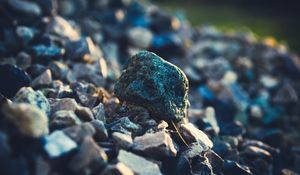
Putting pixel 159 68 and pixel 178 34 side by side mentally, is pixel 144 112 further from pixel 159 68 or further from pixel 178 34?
pixel 178 34

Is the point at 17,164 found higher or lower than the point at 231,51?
lower

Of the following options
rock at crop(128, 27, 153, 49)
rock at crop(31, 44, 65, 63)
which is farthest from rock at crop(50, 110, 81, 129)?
rock at crop(128, 27, 153, 49)

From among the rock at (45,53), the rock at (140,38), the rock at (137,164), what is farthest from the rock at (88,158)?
the rock at (140,38)

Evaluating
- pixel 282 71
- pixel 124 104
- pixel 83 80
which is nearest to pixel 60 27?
pixel 83 80

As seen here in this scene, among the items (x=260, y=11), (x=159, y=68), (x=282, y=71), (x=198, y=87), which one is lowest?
(x=159, y=68)

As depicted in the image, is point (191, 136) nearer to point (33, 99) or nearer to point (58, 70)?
point (33, 99)

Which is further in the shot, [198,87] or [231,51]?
[231,51]

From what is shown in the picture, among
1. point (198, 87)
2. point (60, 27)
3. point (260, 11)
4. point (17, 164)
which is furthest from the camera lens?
point (260, 11)
